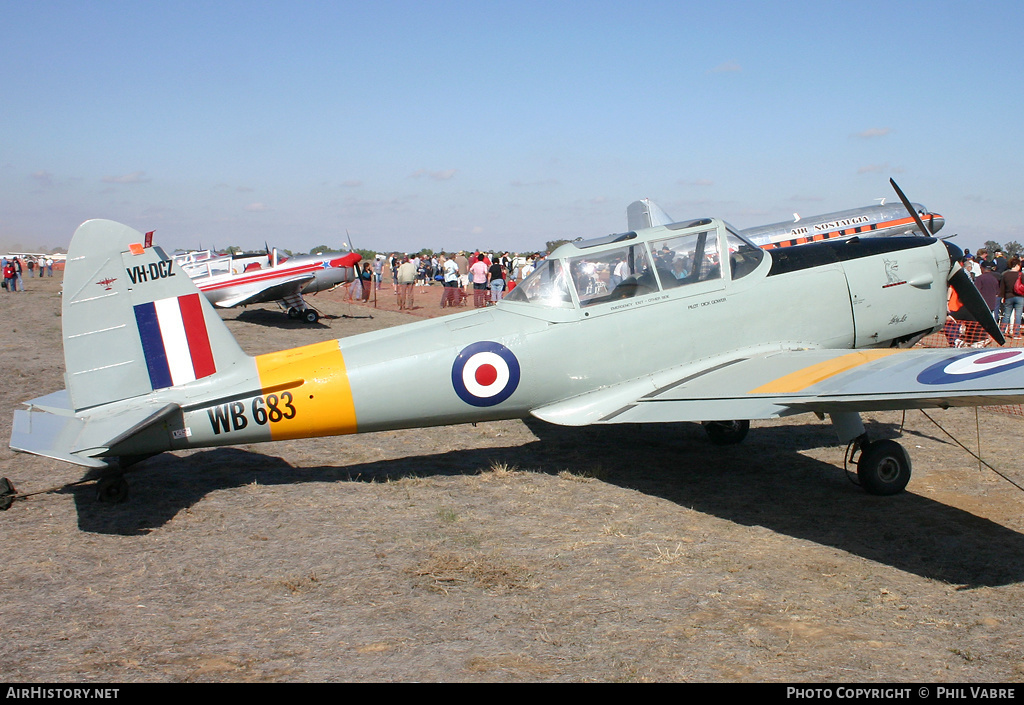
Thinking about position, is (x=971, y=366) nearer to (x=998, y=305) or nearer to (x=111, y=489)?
(x=111, y=489)

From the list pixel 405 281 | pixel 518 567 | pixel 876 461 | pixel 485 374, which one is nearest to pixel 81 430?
pixel 485 374

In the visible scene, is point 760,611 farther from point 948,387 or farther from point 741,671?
point 948,387

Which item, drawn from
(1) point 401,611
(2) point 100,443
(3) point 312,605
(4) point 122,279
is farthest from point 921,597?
(4) point 122,279

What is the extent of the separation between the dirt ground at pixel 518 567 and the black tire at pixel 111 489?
92 millimetres

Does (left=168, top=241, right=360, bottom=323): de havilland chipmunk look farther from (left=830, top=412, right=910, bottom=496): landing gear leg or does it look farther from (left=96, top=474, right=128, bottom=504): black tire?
(left=830, top=412, right=910, bottom=496): landing gear leg

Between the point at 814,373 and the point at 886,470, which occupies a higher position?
the point at 814,373

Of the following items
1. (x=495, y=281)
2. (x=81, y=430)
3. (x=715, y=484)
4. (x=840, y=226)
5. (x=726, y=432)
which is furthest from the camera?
(x=495, y=281)

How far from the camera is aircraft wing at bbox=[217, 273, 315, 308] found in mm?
19094

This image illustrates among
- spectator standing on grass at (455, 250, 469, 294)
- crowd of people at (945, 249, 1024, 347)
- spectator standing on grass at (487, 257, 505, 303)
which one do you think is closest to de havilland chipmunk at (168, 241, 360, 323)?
spectator standing on grass at (487, 257, 505, 303)

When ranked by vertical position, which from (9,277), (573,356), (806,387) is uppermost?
(9,277)

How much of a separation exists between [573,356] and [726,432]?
7.50ft

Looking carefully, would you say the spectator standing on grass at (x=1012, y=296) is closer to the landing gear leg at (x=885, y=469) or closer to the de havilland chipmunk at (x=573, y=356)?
the de havilland chipmunk at (x=573, y=356)

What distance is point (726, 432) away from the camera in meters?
7.39

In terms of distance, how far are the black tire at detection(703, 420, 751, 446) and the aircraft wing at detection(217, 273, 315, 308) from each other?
1422 centimetres
